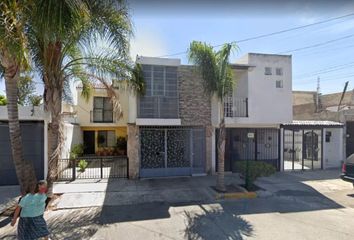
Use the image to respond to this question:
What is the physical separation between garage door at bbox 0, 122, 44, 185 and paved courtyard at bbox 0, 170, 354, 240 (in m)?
1.77

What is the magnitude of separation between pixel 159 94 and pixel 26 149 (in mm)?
6080

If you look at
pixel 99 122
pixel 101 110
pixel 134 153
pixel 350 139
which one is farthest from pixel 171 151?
pixel 350 139

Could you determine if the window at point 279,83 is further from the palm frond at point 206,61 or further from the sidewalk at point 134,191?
the sidewalk at point 134,191

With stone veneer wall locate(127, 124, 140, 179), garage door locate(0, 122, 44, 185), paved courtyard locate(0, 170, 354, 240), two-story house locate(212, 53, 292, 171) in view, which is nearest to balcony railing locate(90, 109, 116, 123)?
stone veneer wall locate(127, 124, 140, 179)

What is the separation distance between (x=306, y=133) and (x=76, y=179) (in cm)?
1279

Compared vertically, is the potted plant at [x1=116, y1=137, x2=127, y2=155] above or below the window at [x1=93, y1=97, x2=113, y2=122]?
below

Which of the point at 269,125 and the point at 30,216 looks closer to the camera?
the point at 30,216

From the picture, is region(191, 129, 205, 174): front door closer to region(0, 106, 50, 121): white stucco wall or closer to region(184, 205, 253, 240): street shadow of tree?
region(184, 205, 253, 240): street shadow of tree

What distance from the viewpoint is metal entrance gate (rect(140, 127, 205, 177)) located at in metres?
11.9

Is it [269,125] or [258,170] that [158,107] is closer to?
[258,170]

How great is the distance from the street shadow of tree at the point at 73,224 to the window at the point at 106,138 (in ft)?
49.9

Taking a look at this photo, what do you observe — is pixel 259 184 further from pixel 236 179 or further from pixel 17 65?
pixel 17 65

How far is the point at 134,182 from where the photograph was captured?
1101cm

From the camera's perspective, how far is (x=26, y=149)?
35.7 ft
